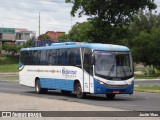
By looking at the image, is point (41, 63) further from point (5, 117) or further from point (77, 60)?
point (5, 117)

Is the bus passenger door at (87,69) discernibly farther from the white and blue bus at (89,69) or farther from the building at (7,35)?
the building at (7,35)

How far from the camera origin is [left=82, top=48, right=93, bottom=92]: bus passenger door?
973 inches

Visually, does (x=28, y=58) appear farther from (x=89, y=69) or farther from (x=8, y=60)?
(x=8, y=60)

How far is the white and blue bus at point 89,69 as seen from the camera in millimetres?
24281

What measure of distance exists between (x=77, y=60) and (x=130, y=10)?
1456 inches

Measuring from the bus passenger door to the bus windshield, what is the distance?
0.44 m

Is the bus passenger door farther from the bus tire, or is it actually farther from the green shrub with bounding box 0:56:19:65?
the green shrub with bounding box 0:56:19:65

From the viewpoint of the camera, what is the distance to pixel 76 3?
63.0m

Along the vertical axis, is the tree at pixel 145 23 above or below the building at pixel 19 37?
above

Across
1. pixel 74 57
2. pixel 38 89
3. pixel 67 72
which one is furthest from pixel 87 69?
pixel 38 89

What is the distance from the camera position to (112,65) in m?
24.5

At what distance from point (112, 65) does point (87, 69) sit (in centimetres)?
138

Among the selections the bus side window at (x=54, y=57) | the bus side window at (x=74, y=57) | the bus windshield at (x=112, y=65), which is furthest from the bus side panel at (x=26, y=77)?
the bus windshield at (x=112, y=65)

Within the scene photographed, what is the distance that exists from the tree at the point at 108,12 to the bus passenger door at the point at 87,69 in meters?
35.5
